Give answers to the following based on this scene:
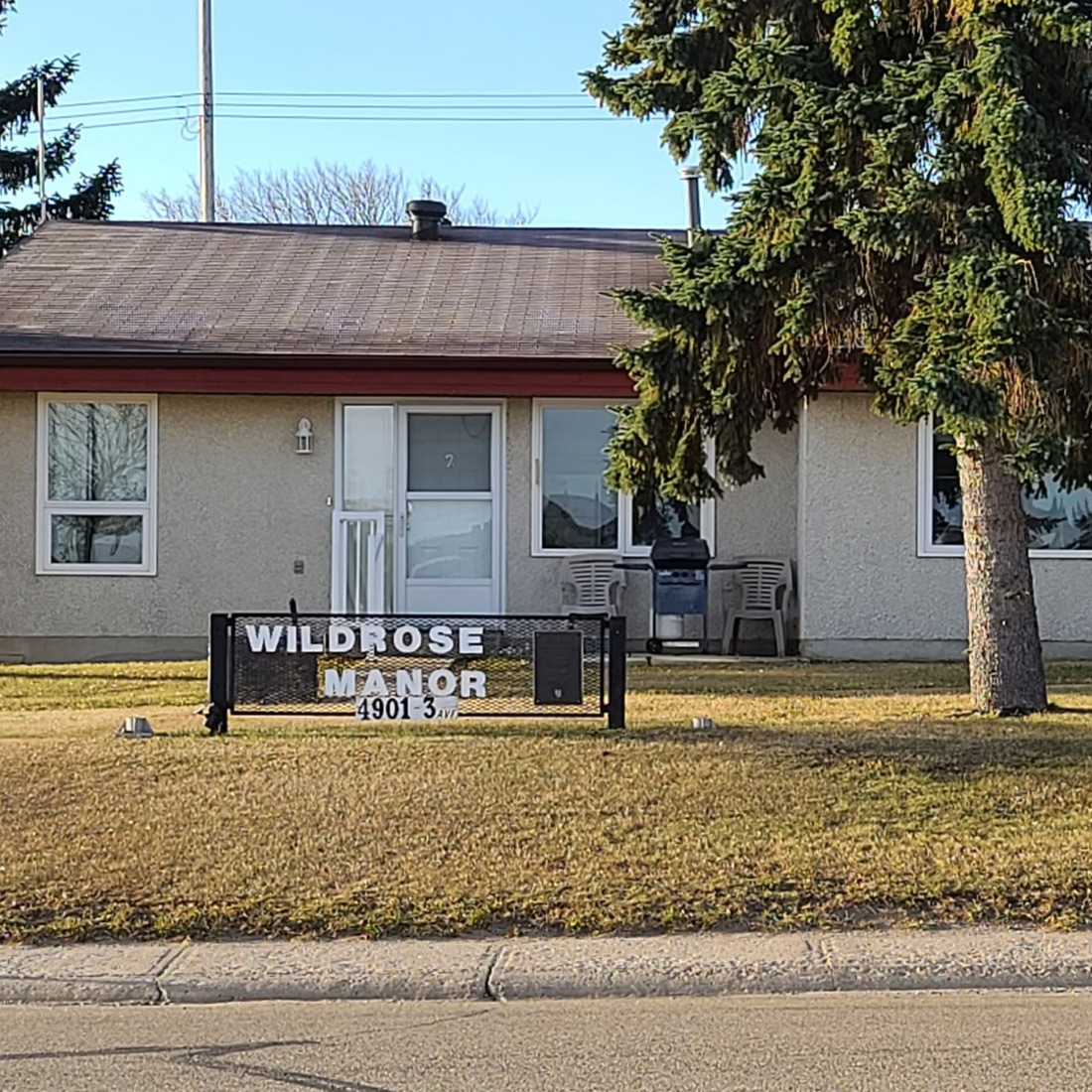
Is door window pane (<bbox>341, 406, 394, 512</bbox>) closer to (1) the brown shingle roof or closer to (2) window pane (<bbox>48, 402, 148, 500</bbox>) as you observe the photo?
(1) the brown shingle roof

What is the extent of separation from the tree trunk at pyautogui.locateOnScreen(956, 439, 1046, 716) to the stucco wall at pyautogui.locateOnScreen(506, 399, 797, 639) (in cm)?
538

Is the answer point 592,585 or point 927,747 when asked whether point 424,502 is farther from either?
point 927,747

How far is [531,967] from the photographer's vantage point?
258 inches

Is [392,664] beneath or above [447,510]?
beneath

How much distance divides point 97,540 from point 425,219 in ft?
22.7

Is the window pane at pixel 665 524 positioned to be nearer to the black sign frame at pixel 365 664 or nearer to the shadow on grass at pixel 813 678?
the shadow on grass at pixel 813 678

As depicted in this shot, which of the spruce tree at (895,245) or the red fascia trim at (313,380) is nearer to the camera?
the spruce tree at (895,245)

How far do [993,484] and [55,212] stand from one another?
3111 centimetres

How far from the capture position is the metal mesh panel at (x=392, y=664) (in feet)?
32.8

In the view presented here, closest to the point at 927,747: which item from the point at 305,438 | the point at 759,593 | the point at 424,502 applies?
the point at 759,593

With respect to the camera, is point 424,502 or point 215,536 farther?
point 424,502

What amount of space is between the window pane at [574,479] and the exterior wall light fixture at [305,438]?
2406mm

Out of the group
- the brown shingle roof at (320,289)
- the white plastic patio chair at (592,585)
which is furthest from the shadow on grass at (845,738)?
the brown shingle roof at (320,289)

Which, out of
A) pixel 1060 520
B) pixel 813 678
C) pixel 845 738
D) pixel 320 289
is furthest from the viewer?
pixel 320 289
